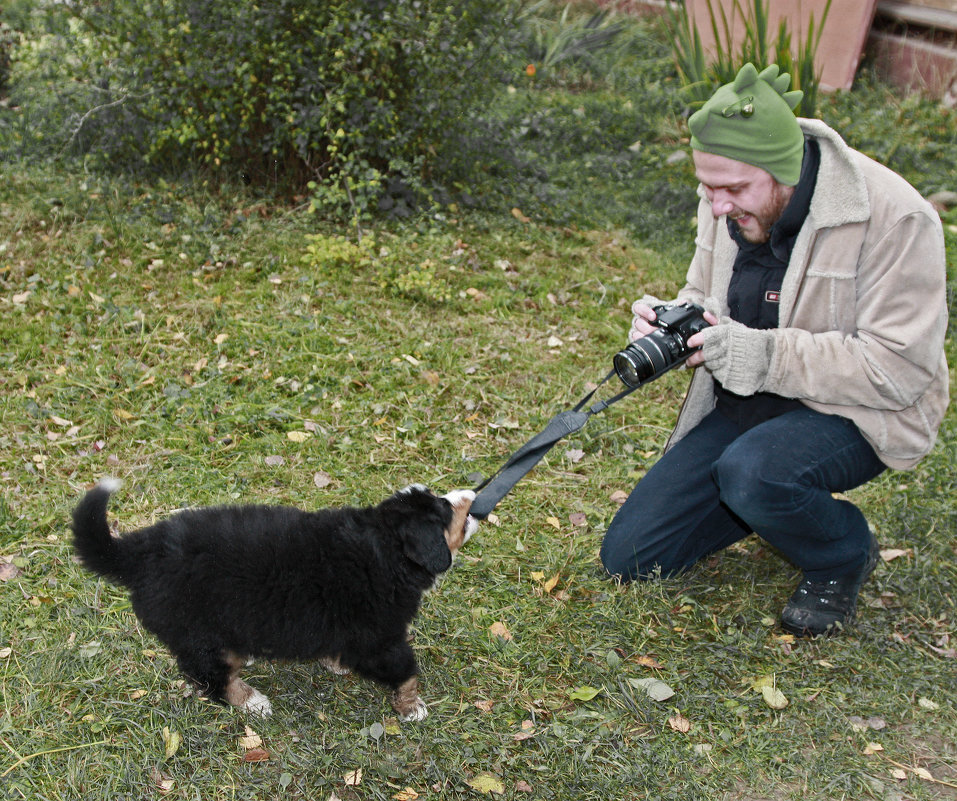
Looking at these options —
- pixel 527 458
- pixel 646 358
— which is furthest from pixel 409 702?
pixel 646 358

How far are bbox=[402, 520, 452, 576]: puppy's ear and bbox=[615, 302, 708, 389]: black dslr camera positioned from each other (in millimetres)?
882

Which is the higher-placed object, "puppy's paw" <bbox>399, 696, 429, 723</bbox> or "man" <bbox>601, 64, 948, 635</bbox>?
"man" <bbox>601, 64, 948, 635</bbox>

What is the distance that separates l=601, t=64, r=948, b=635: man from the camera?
2.94 m

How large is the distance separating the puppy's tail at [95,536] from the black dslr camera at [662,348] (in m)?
1.72

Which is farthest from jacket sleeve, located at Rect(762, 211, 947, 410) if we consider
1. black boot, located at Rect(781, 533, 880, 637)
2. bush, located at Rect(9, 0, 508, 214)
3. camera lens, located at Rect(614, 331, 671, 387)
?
bush, located at Rect(9, 0, 508, 214)

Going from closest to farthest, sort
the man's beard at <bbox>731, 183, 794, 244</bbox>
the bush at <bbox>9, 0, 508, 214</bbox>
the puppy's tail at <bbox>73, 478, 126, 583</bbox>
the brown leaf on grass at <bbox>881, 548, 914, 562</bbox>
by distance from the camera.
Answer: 1. the puppy's tail at <bbox>73, 478, 126, 583</bbox>
2. the man's beard at <bbox>731, 183, 794, 244</bbox>
3. the brown leaf on grass at <bbox>881, 548, 914, 562</bbox>
4. the bush at <bbox>9, 0, 508, 214</bbox>

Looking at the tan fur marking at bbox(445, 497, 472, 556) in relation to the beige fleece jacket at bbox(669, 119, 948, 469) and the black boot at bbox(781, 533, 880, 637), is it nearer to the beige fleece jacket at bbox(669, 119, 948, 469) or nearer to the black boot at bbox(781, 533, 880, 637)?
the beige fleece jacket at bbox(669, 119, 948, 469)

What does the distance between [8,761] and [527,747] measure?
163 cm

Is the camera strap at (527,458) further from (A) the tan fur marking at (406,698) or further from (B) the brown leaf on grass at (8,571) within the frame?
→ (B) the brown leaf on grass at (8,571)

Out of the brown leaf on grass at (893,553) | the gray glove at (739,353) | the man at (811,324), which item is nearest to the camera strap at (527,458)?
the gray glove at (739,353)

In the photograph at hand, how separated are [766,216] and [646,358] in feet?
2.18

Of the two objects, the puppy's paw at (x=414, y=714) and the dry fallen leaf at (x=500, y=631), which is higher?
the puppy's paw at (x=414, y=714)

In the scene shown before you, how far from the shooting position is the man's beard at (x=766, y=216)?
3072 mm

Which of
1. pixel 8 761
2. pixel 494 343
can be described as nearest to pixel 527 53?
pixel 494 343
